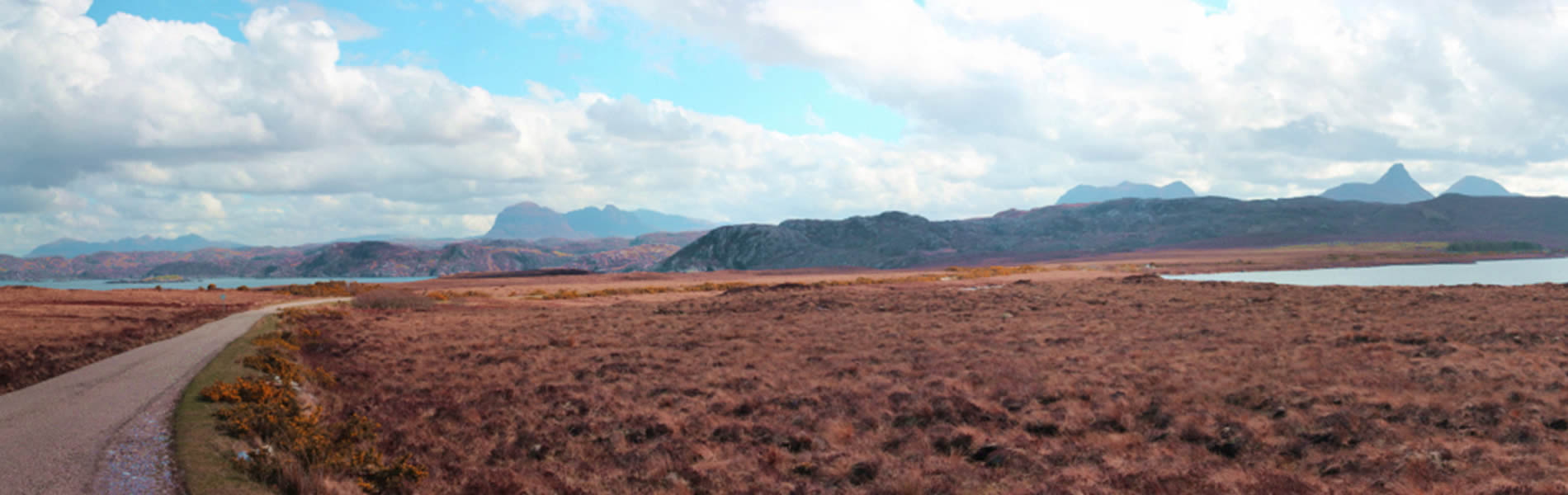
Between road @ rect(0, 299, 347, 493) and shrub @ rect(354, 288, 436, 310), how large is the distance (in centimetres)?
2733

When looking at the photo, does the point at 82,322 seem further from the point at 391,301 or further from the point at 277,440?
the point at 277,440

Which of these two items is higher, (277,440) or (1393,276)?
(277,440)

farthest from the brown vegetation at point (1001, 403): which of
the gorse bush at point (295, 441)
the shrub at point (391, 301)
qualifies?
the shrub at point (391, 301)

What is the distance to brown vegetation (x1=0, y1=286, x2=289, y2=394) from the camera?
1877cm

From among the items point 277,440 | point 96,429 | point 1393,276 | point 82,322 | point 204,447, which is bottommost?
point 1393,276

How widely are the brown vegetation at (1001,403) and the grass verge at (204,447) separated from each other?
2602 mm

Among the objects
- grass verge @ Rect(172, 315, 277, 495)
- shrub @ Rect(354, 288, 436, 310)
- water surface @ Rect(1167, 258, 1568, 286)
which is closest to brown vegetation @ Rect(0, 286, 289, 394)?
grass verge @ Rect(172, 315, 277, 495)

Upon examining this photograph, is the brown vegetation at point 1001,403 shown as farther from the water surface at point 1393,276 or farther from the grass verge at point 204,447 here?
the water surface at point 1393,276

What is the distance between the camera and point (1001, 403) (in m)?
→ 15.1

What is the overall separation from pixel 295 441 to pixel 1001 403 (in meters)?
12.9

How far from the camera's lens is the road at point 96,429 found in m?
8.49

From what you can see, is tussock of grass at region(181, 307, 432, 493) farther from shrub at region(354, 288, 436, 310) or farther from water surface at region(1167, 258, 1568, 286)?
water surface at region(1167, 258, 1568, 286)

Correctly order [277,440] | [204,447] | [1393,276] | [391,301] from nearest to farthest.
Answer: [204,447] → [277,440] → [391,301] → [1393,276]

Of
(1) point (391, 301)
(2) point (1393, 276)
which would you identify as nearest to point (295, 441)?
(1) point (391, 301)
